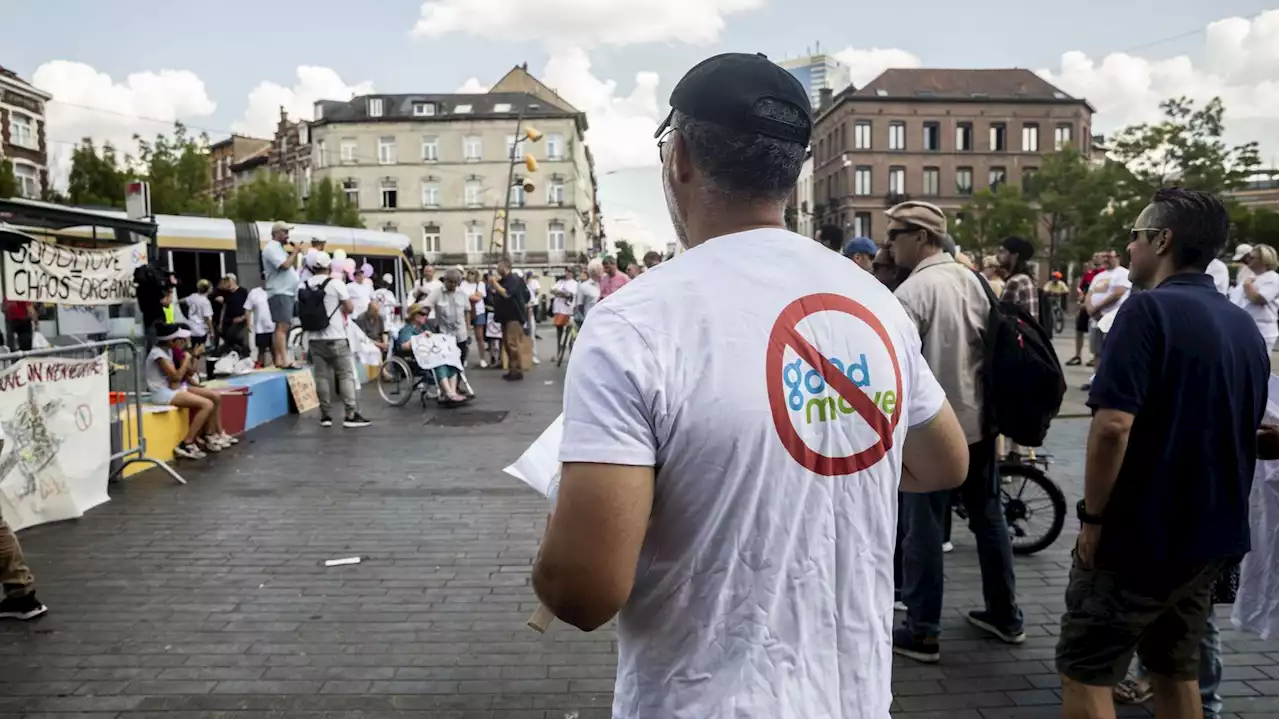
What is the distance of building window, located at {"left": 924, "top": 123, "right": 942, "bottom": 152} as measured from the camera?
71.8 metres

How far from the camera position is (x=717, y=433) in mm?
1415

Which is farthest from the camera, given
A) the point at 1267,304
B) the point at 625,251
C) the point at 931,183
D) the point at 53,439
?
the point at 625,251

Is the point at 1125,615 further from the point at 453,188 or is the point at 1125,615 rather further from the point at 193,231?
the point at 453,188

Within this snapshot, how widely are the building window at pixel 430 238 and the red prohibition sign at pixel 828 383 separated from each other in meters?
74.0

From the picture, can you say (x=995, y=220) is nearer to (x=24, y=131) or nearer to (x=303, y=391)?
(x=303, y=391)

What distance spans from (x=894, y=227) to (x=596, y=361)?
3.26 metres

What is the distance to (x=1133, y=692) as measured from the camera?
3.81 meters

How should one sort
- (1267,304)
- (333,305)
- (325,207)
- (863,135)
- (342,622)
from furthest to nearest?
(863,135) < (325,207) < (333,305) < (1267,304) < (342,622)

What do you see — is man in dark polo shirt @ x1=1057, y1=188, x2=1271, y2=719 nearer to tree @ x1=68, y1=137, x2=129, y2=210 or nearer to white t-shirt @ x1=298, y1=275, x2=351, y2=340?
white t-shirt @ x1=298, y1=275, x2=351, y2=340

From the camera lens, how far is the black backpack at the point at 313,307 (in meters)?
A: 10.5

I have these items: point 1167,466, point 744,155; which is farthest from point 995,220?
point 744,155

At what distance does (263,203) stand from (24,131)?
40.4 ft

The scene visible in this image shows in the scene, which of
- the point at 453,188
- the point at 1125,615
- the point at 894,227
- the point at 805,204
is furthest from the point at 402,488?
the point at 805,204

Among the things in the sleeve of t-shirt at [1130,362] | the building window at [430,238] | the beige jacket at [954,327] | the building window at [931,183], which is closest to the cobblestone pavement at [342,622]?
the beige jacket at [954,327]
